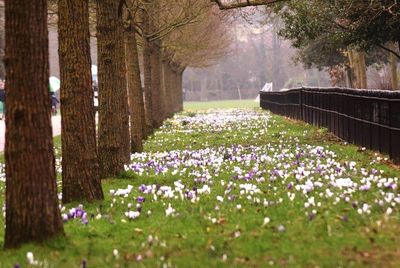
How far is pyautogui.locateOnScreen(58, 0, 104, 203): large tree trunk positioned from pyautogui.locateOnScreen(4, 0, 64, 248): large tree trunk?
2611 millimetres

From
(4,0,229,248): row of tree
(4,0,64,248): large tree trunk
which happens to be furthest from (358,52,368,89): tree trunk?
(4,0,64,248): large tree trunk

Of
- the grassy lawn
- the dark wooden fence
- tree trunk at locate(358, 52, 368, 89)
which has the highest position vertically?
tree trunk at locate(358, 52, 368, 89)

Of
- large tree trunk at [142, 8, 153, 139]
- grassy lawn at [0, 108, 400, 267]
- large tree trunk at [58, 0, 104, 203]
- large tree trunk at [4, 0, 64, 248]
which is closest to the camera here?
grassy lawn at [0, 108, 400, 267]

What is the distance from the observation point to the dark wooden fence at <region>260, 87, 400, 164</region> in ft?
42.0

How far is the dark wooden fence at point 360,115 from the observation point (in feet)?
42.0

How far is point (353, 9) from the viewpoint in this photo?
23.9m

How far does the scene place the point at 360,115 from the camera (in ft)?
53.0

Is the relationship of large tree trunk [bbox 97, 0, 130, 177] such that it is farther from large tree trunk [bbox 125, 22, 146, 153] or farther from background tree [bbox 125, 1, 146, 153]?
large tree trunk [bbox 125, 22, 146, 153]

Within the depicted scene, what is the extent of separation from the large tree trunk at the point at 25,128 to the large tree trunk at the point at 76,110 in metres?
2.61

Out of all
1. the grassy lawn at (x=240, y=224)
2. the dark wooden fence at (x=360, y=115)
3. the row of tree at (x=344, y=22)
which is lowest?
the grassy lawn at (x=240, y=224)

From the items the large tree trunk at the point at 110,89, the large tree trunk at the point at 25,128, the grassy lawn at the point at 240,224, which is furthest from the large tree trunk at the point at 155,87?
the large tree trunk at the point at 25,128

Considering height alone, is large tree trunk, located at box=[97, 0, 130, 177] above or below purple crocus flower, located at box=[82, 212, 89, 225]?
above

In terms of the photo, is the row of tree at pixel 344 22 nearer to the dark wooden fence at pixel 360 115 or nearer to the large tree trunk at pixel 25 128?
the dark wooden fence at pixel 360 115

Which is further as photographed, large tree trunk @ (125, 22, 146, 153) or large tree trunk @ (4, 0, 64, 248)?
large tree trunk @ (125, 22, 146, 153)
